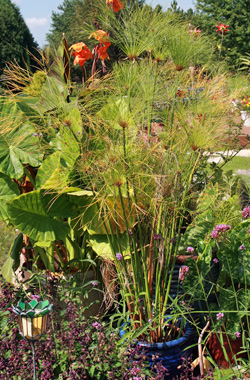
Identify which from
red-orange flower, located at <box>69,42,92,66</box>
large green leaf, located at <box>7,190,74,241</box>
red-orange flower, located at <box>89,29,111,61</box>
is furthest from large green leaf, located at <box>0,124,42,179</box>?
red-orange flower, located at <box>89,29,111,61</box>

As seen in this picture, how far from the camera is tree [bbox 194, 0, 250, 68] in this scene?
74.5ft

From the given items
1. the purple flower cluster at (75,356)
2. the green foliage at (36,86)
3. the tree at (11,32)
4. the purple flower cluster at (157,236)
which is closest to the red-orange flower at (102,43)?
the green foliage at (36,86)

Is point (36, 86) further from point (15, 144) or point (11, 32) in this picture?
point (11, 32)

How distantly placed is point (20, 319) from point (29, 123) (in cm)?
97

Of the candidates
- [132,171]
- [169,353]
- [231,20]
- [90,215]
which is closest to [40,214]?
[90,215]

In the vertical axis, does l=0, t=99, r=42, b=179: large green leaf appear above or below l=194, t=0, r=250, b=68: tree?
below

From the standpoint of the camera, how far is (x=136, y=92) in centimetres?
186

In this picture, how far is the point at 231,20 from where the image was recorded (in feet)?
78.6

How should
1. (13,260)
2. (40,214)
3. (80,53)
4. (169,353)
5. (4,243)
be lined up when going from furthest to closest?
(4,243)
(13,260)
(80,53)
(40,214)
(169,353)

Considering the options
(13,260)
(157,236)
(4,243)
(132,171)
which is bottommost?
(4,243)

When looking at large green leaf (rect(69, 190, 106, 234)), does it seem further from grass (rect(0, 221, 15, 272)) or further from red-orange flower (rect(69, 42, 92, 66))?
grass (rect(0, 221, 15, 272))

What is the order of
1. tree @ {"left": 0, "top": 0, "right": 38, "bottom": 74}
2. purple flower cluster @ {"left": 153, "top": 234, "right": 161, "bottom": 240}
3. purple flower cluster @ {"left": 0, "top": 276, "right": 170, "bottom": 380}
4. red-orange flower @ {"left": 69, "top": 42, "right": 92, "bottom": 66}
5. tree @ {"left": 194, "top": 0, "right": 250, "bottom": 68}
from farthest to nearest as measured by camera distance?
1. tree @ {"left": 194, "top": 0, "right": 250, "bottom": 68}
2. tree @ {"left": 0, "top": 0, "right": 38, "bottom": 74}
3. red-orange flower @ {"left": 69, "top": 42, "right": 92, "bottom": 66}
4. purple flower cluster @ {"left": 153, "top": 234, "right": 161, "bottom": 240}
5. purple flower cluster @ {"left": 0, "top": 276, "right": 170, "bottom": 380}

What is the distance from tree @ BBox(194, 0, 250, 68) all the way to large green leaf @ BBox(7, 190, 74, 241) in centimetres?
2095

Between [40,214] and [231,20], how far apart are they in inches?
970
